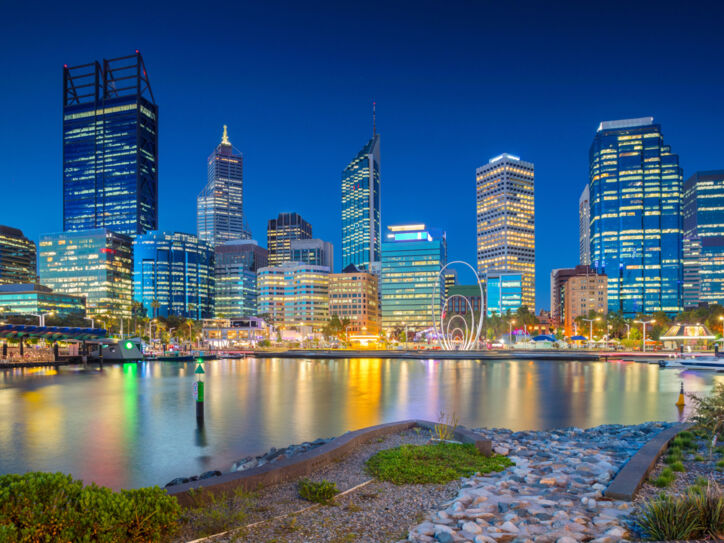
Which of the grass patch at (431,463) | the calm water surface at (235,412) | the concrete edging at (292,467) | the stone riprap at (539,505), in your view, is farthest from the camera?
the calm water surface at (235,412)

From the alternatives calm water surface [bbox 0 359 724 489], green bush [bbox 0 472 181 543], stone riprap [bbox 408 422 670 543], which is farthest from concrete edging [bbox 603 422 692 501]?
calm water surface [bbox 0 359 724 489]

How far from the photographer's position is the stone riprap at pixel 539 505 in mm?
8297

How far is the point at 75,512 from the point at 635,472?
10.7m

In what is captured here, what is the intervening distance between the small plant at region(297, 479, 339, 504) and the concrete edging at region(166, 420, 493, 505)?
1101 mm

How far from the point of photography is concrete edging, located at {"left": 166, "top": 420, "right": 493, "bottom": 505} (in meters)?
10.0

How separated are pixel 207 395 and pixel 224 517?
38.4 metres

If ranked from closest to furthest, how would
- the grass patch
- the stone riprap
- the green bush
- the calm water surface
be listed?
the green bush
the stone riprap
the grass patch
the calm water surface

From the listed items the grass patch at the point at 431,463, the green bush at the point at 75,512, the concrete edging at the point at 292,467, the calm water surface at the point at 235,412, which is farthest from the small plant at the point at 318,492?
the calm water surface at the point at 235,412

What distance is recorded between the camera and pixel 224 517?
8.79 meters

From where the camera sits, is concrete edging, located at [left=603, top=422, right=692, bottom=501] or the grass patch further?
the grass patch

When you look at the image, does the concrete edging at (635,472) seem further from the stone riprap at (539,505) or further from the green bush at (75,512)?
the green bush at (75,512)

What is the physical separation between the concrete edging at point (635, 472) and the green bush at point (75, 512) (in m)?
8.24

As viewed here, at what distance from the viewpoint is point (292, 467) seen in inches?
465

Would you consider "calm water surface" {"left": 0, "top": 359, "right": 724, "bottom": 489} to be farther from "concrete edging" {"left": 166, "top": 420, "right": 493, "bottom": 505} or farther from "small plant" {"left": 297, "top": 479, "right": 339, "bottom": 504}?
"small plant" {"left": 297, "top": 479, "right": 339, "bottom": 504}
